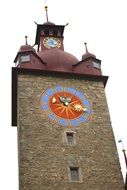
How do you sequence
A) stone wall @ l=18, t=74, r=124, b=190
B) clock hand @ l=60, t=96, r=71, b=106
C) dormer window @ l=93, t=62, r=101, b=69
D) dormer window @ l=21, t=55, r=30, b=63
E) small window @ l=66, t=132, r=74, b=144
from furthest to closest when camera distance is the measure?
dormer window @ l=93, t=62, r=101, b=69
dormer window @ l=21, t=55, r=30, b=63
clock hand @ l=60, t=96, r=71, b=106
small window @ l=66, t=132, r=74, b=144
stone wall @ l=18, t=74, r=124, b=190

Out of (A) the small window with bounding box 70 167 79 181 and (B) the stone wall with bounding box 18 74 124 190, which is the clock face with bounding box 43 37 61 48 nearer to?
(B) the stone wall with bounding box 18 74 124 190

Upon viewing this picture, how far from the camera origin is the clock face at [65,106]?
77.5ft

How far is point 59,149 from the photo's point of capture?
876 inches

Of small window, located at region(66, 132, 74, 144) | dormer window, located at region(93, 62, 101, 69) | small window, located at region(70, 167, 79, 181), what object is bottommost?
small window, located at region(70, 167, 79, 181)

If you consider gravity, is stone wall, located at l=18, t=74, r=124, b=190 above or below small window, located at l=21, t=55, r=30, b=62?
below

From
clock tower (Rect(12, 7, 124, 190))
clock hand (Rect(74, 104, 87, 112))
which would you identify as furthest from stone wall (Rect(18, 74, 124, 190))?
clock hand (Rect(74, 104, 87, 112))

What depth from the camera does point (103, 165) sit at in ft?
72.4

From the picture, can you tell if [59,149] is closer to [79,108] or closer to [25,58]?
[79,108]

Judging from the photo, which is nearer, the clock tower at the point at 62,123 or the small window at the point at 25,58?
the clock tower at the point at 62,123

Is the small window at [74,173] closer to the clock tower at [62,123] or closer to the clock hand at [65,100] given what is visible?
the clock tower at [62,123]

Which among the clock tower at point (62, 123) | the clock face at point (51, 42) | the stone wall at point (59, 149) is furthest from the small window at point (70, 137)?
the clock face at point (51, 42)

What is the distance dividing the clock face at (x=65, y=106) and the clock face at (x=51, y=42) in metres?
4.35

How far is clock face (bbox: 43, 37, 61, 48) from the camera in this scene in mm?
28750

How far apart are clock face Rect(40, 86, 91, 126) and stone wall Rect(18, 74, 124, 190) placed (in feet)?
0.88
